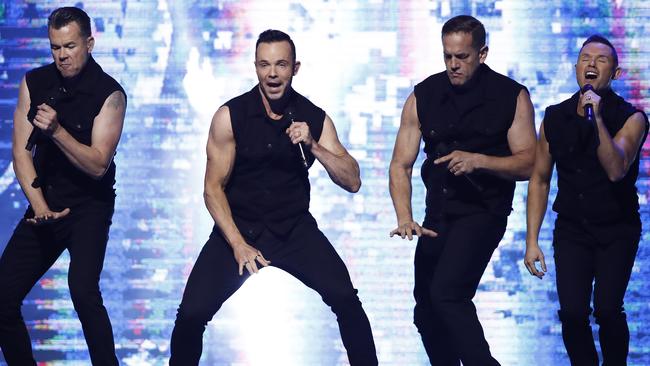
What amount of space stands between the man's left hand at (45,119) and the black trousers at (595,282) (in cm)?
213

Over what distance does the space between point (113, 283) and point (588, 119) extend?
3.01 metres

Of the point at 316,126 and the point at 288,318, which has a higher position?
the point at 316,126

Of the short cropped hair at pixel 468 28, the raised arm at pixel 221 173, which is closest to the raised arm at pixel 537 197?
the short cropped hair at pixel 468 28

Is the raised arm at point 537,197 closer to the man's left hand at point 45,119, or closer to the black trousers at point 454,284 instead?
the black trousers at point 454,284

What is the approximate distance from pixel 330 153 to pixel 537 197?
912 mm

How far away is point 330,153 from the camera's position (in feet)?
15.9

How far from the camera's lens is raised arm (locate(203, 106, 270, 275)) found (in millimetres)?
4852

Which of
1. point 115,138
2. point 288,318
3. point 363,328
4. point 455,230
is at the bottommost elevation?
point 288,318

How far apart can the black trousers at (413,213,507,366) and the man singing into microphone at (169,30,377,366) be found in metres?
0.35

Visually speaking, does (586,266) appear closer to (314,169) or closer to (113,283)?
(314,169)

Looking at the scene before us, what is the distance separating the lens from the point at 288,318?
21.0 ft

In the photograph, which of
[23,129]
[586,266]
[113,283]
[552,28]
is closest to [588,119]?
[586,266]

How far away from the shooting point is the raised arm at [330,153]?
15.1 feet

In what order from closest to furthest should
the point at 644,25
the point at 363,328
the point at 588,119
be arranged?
the point at 588,119, the point at 363,328, the point at 644,25
